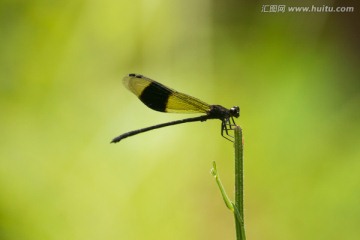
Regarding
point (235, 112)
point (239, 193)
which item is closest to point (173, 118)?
point (235, 112)

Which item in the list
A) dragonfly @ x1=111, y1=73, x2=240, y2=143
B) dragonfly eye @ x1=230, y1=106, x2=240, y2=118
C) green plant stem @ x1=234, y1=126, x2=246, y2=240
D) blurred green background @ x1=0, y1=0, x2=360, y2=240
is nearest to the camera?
green plant stem @ x1=234, y1=126, x2=246, y2=240

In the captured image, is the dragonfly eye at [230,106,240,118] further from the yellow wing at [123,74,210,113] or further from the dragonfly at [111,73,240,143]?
the yellow wing at [123,74,210,113]

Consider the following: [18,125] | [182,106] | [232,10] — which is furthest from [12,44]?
[232,10]

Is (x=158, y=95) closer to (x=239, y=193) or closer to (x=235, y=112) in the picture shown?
(x=235, y=112)

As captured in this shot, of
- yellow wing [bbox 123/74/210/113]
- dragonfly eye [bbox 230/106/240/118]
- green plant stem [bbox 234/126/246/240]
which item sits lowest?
green plant stem [bbox 234/126/246/240]

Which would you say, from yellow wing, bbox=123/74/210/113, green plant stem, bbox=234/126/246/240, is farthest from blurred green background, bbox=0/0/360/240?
green plant stem, bbox=234/126/246/240

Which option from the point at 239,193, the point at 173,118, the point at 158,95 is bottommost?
the point at 239,193

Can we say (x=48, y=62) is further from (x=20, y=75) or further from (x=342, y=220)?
(x=342, y=220)

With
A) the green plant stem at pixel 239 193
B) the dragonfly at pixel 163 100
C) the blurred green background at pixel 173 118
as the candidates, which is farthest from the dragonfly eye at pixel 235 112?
the green plant stem at pixel 239 193

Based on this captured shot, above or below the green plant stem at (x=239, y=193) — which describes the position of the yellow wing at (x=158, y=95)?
above

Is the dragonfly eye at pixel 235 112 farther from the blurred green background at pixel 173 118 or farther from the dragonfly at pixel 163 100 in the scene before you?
the blurred green background at pixel 173 118
